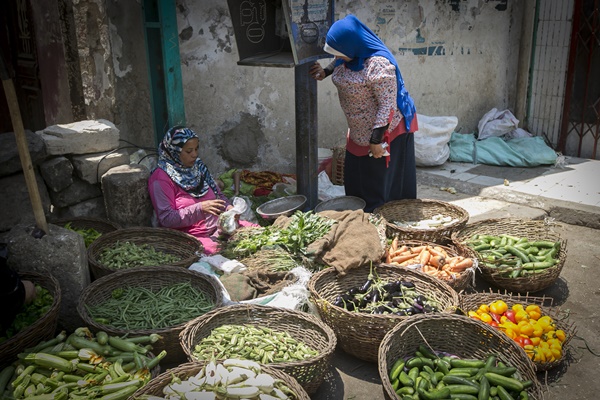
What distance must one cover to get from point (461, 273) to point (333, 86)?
13.3ft

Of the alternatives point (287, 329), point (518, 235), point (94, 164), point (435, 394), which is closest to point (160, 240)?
point (94, 164)

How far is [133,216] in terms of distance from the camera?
536 centimetres

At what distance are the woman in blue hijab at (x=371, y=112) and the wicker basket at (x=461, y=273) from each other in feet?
2.38

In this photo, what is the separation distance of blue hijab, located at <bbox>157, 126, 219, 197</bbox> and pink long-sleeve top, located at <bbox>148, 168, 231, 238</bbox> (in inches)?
2.2

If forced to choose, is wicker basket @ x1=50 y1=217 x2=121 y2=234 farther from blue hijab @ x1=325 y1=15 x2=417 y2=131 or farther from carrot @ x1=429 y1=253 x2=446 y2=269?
carrot @ x1=429 y1=253 x2=446 y2=269

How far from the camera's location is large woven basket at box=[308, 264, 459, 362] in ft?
13.1

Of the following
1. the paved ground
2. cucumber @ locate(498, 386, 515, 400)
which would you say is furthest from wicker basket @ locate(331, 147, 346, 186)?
cucumber @ locate(498, 386, 515, 400)

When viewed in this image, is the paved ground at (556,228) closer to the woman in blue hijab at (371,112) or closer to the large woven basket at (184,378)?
the large woven basket at (184,378)

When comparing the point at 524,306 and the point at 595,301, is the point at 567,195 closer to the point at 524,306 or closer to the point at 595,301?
the point at 595,301

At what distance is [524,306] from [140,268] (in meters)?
3.06

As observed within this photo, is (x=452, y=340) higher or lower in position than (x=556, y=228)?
higher

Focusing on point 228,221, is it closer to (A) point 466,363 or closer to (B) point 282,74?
(A) point 466,363

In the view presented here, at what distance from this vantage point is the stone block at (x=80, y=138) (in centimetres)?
522

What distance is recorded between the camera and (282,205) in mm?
5988
